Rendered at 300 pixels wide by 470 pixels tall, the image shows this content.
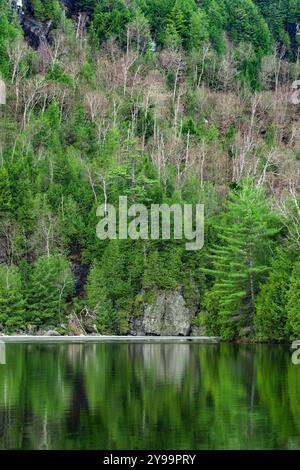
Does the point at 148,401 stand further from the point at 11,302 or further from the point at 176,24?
the point at 176,24

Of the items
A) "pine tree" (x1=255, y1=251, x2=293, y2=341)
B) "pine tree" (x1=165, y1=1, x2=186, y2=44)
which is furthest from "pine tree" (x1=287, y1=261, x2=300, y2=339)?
"pine tree" (x1=165, y1=1, x2=186, y2=44)

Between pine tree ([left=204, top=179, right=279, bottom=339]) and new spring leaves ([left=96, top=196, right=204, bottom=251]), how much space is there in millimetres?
7479

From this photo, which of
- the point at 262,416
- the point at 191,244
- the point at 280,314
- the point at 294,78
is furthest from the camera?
the point at 294,78

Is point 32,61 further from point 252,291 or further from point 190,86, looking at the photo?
point 252,291

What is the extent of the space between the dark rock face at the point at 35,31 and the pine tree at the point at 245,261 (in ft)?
140

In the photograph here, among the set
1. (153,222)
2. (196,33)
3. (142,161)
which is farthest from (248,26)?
(153,222)

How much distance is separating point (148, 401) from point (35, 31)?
241 ft

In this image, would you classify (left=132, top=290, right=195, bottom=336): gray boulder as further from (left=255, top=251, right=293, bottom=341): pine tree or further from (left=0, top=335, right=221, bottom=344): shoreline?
(left=255, top=251, right=293, bottom=341): pine tree

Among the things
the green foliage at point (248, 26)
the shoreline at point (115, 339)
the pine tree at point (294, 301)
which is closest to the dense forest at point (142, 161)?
the pine tree at point (294, 301)

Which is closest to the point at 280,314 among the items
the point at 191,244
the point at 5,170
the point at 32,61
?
the point at 191,244

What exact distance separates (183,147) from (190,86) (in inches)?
619

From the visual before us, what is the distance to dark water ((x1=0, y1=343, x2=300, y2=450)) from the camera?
22.4m

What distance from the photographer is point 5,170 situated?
6894cm

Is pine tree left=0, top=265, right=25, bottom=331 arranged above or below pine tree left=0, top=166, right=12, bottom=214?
below
